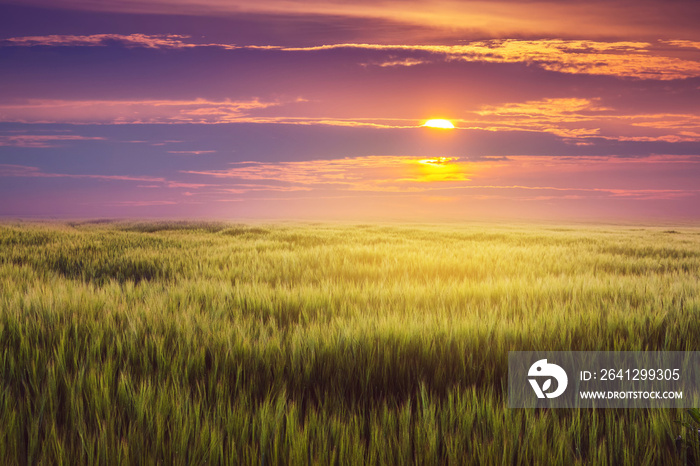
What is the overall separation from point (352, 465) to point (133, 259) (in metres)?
7.50

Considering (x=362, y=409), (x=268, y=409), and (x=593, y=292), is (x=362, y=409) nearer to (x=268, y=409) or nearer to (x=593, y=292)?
(x=268, y=409)

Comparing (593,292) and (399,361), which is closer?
(399,361)

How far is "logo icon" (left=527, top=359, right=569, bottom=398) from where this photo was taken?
2.01 metres

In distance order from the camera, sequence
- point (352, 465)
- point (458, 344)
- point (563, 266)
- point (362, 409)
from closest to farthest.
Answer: point (352, 465) < point (362, 409) < point (458, 344) < point (563, 266)

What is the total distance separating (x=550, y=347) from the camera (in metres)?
2.61

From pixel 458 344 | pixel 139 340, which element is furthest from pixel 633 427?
pixel 139 340

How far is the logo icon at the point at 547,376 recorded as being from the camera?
2.01 metres

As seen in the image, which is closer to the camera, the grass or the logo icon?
the grass

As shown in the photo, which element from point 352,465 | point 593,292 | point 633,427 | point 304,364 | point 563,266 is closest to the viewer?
point 352,465

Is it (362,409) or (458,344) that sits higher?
(458,344)

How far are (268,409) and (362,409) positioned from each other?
0.45 m

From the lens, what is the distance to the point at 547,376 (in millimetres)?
2131

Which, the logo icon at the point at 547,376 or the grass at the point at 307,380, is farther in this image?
the logo icon at the point at 547,376

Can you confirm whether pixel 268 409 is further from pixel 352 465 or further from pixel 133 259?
pixel 133 259
